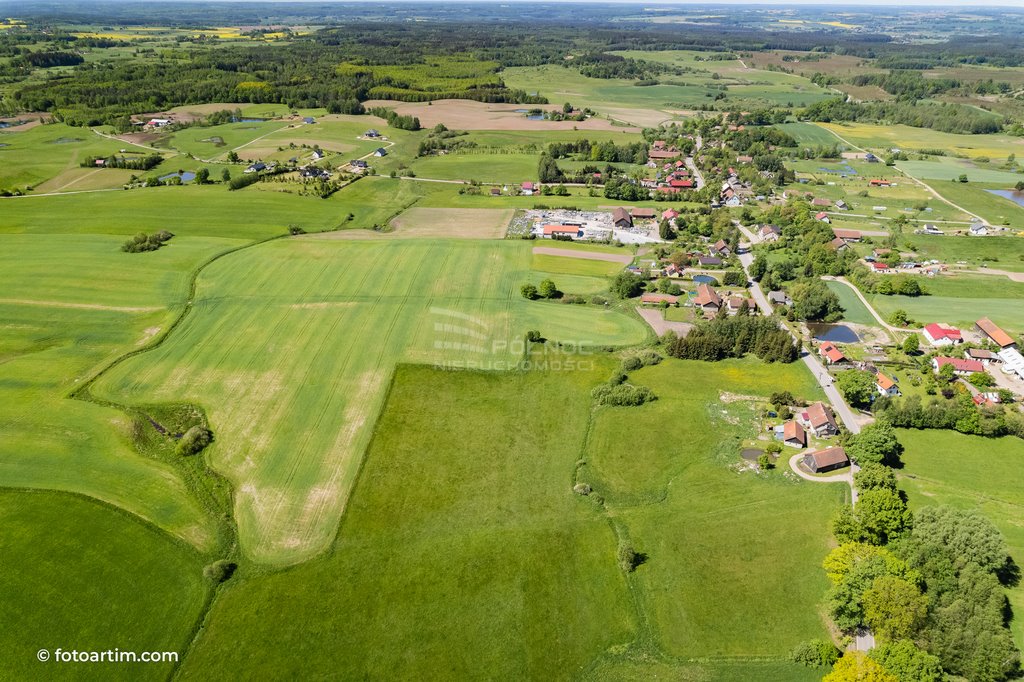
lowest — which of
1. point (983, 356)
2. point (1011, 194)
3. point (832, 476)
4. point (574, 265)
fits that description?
point (832, 476)

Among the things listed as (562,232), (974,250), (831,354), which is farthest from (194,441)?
(974,250)

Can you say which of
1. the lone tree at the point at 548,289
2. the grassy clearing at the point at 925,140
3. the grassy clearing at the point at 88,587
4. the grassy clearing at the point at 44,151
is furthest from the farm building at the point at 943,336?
the grassy clearing at the point at 44,151

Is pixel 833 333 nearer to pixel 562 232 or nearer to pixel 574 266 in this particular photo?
pixel 574 266

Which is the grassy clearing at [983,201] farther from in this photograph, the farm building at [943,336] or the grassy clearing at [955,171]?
the farm building at [943,336]

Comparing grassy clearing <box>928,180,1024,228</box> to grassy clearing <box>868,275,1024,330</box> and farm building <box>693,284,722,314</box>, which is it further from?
farm building <box>693,284,722,314</box>

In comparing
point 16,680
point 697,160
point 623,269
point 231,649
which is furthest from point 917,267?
point 16,680

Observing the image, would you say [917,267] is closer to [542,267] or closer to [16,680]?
[542,267]
